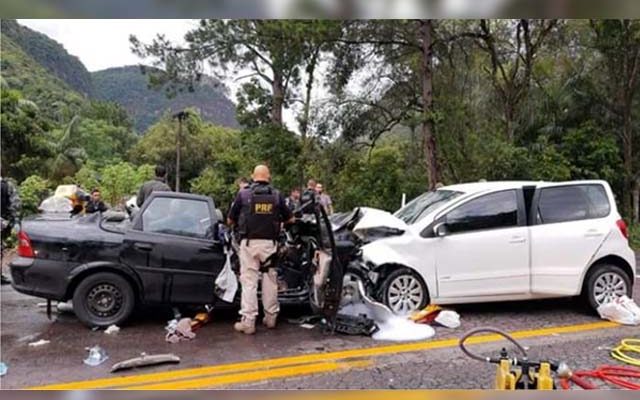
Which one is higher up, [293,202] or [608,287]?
[293,202]

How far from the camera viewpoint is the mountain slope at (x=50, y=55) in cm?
262

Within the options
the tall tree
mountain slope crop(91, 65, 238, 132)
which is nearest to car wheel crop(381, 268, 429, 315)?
the tall tree

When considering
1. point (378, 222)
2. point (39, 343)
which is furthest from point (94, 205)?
point (378, 222)

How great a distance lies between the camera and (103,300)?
527cm

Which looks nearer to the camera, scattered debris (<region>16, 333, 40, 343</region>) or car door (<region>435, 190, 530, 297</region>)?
scattered debris (<region>16, 333, 40, 343</region>)

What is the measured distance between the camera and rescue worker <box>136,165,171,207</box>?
21.6 ft

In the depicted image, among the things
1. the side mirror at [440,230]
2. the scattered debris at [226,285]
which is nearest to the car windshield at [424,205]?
the side mirror at [440,230]

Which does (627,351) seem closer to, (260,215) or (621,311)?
(621,311)

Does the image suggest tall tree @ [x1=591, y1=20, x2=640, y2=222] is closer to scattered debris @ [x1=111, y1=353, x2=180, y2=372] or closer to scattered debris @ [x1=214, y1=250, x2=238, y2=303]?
scattered debris @ [x1=214, y1=250, x2=238, y2=303]

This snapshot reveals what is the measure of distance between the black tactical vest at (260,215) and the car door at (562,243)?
9.54 ft

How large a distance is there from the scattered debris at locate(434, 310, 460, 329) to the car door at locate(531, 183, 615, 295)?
3.49 ft

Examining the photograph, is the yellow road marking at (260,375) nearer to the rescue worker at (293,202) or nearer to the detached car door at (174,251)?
the detached car door at (174,251)

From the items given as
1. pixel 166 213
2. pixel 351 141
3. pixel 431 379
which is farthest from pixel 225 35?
pixel 431 379

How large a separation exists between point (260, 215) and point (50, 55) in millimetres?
5808
